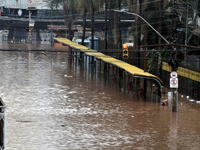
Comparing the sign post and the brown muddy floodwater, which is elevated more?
the sign post

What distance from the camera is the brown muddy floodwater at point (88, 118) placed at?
16.3 m

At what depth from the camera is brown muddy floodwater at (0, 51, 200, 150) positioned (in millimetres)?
16297

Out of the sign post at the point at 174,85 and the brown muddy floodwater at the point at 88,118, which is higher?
the sign post at the point at 174,85

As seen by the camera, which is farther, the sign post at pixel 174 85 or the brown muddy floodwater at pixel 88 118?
the sign post at pixel 174 85

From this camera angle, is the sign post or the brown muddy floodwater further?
the sign post

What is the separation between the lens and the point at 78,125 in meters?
19.4

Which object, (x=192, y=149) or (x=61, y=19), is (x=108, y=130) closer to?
(x=192, y=149)

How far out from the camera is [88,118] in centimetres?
2112

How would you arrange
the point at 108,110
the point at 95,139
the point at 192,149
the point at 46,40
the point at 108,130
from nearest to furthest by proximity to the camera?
the point at 192,149, the point at 95,139, the point at 108,130, the point at 108,110, the point at 46,40

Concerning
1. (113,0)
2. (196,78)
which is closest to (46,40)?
(113,0)

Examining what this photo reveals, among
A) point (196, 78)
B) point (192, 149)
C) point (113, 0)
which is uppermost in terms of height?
point (113, 0)

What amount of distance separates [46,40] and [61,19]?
31.8 feet

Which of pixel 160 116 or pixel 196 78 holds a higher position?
pixel 196 78

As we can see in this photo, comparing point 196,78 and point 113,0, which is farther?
point 113,0
